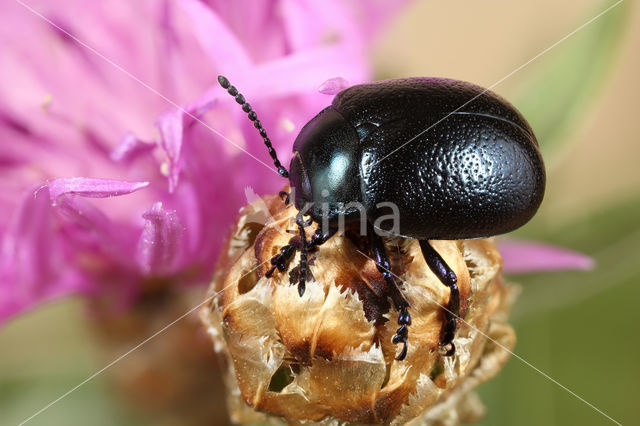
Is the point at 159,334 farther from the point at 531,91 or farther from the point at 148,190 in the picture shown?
the point at 531,91

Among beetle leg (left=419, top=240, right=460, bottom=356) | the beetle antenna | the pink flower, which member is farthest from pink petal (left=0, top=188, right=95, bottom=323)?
beetle leg (left=419, top=240, right=460, bottom=356)

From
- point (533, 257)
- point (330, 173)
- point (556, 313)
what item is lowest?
point (556, 313)

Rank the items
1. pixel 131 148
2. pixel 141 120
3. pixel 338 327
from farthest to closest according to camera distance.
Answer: pixel 141 120 < pixel 131 148 < pixel 338 327

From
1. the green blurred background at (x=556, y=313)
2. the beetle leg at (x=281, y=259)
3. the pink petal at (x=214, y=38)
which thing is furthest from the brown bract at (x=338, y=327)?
the green blurred background at (x=556, y=313)

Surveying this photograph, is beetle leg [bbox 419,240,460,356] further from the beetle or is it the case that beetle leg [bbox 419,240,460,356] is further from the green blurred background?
the green blurred background

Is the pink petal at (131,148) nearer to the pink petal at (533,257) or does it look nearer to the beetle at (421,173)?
the beetle at (421,173)

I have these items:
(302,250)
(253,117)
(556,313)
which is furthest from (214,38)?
(556,313)

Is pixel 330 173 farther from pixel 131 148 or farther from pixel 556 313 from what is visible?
pixel 556 313
